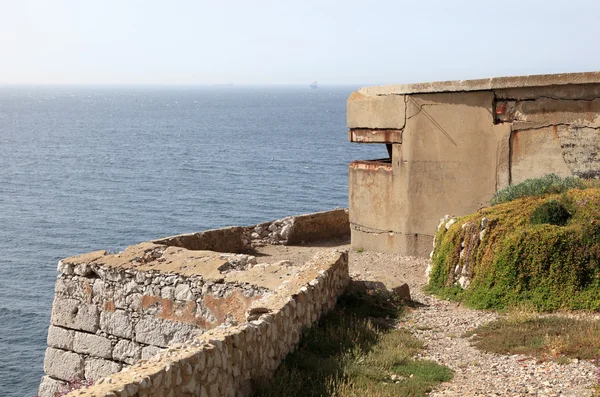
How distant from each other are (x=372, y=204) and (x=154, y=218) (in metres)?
28.3

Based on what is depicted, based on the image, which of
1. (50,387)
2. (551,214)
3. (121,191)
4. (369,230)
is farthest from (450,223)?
(121,191)

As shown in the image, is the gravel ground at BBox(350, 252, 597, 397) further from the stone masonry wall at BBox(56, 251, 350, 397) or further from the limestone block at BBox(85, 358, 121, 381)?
the limestone block at BBox(85, 358, 121, 381)

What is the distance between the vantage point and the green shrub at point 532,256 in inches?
461

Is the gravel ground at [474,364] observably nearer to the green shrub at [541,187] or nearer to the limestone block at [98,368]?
the green shrub at [541,187]

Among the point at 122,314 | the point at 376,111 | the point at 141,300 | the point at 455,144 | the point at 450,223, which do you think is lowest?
the point at 122,314

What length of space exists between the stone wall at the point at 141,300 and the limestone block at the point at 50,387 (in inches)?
0.7

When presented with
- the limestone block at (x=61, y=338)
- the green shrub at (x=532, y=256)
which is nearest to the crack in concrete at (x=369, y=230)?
the green shrub at (x=532, y=256)

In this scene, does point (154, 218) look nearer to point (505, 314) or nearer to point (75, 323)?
point (75, 323)

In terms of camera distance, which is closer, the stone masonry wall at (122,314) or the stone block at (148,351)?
the stone masonry wall at (122,314)

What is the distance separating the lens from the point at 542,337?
9.64m

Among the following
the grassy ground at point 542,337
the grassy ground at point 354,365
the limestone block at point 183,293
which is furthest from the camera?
the limestone block at point 183,293

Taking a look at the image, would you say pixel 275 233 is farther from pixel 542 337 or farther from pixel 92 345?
pixel 542 337

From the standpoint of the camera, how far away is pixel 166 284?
1186 centimetres

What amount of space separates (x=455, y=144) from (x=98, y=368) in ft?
27.4
